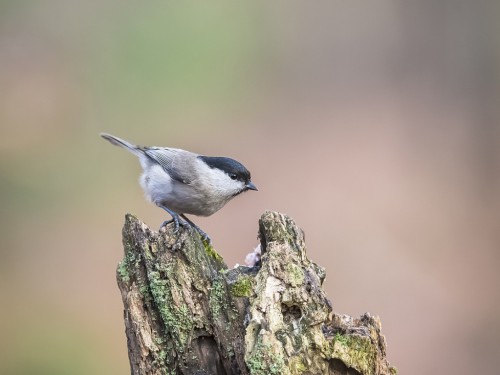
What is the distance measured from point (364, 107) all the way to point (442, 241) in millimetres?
1601

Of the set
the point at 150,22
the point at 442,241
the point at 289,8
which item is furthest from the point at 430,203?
the point at 150,22

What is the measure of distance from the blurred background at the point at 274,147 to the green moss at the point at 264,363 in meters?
3.55

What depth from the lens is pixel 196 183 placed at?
12.0 feet

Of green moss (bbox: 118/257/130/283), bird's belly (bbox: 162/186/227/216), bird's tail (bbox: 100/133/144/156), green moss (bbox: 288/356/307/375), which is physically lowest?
green moss (bbox: 288/356/307/375)

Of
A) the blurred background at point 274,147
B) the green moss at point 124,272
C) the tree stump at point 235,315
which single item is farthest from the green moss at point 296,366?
the blurred background at point 274,147

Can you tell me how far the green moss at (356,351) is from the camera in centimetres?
218

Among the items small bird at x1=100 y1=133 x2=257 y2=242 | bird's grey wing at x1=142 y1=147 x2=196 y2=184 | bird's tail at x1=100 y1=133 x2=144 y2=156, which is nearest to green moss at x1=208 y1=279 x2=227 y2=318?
small bird at x1=100 y1=133 x2=257 y2=242

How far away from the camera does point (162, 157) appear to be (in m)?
3.93

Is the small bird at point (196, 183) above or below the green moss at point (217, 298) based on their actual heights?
above

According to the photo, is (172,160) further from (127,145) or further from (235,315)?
(235,315)

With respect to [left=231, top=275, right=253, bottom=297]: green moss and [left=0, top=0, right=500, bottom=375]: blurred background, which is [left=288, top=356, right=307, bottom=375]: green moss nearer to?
[left=231, top=275, right=253, bottom=297]: green moss

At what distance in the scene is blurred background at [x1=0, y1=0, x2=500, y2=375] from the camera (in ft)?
19.1

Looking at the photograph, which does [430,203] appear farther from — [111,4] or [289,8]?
[111,4]

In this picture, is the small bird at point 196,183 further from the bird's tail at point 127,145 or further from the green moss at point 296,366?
the green moss at point 296,366
